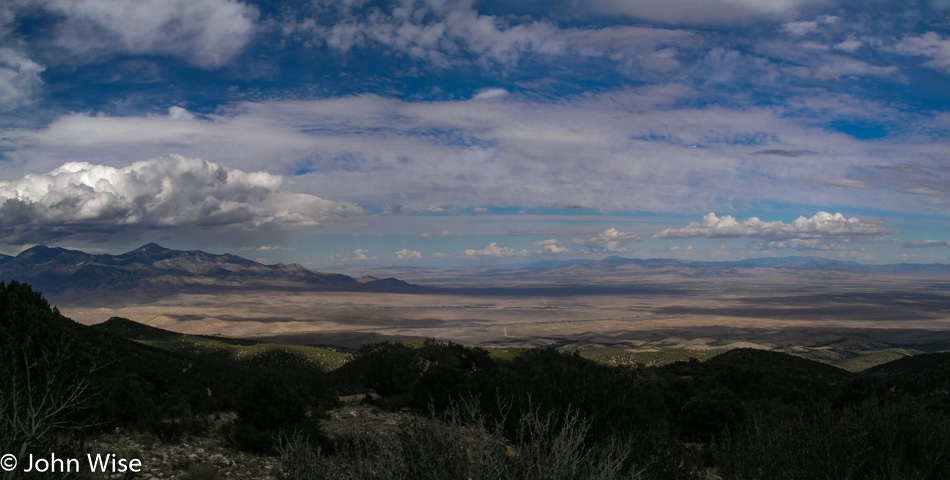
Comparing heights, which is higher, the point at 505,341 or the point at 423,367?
the point at 423,367

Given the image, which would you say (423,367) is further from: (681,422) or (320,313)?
(320,313)

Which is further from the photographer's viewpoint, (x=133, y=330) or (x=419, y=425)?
(x=133, y=330)

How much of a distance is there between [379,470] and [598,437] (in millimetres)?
8016

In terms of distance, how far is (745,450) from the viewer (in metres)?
10.5

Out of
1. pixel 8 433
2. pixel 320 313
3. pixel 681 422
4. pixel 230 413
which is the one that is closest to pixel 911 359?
pixel 681 422

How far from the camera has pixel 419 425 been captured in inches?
250

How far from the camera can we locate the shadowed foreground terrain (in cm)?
577

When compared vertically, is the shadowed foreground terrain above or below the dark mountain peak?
above

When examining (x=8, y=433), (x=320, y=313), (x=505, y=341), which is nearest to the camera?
(x=8, y=433)

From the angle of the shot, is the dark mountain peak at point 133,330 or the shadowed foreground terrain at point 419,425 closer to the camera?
the shadowed foreground terrain at point 419,425

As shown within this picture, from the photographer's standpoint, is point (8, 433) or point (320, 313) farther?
point (320, 313)

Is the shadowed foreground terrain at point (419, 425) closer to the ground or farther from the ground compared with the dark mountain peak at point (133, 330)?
farther from the ground

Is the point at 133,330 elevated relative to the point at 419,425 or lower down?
lower down

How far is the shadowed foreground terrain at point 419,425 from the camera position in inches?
227
